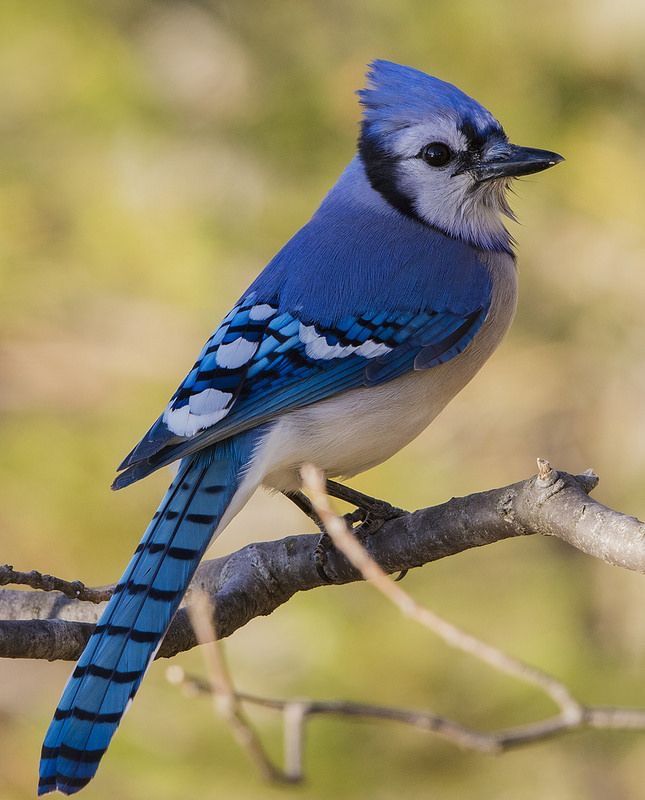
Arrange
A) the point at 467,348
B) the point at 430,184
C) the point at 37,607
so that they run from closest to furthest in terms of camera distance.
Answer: the point at 37,607 → the point at 467,348 → the point at 430,184

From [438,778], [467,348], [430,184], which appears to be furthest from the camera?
[438,778]

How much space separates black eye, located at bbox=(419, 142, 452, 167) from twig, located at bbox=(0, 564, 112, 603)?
1.35m

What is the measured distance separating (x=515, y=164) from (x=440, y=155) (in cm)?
19

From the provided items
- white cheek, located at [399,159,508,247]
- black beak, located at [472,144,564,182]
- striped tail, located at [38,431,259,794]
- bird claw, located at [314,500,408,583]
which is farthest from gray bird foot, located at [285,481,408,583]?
black beak, located at [472,144,564,182]

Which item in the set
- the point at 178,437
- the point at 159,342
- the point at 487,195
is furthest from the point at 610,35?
the point at 178,437

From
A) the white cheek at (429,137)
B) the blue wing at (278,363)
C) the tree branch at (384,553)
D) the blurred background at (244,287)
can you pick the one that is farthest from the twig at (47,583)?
Answer: the white cheek at (429,137)

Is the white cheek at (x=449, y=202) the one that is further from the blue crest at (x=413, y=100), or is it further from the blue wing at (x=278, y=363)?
the blue wing at (x=278, y=363)

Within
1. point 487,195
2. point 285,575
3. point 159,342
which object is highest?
point 159,342

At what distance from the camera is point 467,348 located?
2.83 m

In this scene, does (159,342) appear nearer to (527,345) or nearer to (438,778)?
(527,345)

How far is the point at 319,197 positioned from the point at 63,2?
3.42 ft

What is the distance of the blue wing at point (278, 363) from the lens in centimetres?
250

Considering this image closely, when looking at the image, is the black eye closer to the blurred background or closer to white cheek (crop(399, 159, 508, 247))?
white cheek (crop(399, 159, 508, 247))

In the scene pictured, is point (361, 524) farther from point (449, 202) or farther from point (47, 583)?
point (449, 202)
